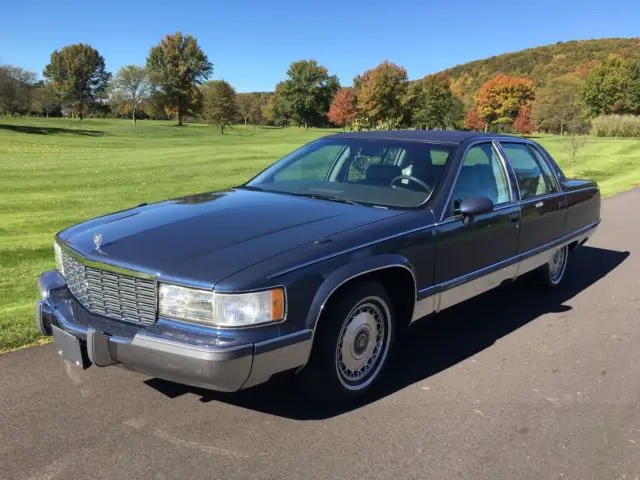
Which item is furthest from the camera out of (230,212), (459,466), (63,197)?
(63,197)

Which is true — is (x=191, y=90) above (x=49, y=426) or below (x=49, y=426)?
above

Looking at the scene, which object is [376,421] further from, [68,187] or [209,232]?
[68,187]

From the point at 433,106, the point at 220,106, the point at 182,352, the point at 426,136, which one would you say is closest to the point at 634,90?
the point at 433,106

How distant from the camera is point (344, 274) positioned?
314cm

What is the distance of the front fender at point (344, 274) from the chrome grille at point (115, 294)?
0.83 metres

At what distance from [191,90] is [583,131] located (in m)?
53.4

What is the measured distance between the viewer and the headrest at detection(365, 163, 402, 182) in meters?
4.32

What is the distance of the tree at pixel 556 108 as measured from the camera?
8931 cm

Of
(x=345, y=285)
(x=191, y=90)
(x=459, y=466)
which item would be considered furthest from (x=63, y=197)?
(x=191, y=90)

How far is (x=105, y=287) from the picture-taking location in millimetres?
3084

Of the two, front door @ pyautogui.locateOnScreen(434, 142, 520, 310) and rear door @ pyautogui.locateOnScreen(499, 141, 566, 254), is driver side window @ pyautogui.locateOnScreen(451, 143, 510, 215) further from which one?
rear door @ pyautogui.locateOnScreen(499, 141, 566, 254)

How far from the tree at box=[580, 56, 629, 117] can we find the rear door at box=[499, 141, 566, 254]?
90.2 m

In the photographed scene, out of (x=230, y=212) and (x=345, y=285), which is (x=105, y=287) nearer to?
(x=230, y=212)

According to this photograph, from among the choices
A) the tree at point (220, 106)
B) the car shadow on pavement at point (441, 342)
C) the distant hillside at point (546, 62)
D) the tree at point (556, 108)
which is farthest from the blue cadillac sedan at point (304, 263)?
the distant hillside at point (546, 62)
